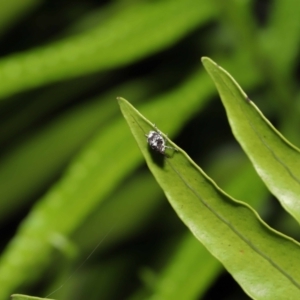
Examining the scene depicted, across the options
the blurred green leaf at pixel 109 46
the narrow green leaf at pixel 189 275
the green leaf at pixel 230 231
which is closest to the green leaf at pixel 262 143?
the green leaf at pixel 230 231

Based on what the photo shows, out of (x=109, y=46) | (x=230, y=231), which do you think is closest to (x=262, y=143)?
(x=230, y=231)

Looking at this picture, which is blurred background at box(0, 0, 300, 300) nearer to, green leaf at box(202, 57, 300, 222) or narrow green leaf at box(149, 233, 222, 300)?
narrow green leaf at box(149, 233, 222, 300)

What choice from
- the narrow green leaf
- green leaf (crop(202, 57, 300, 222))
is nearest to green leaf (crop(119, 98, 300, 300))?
green leaf (crop(202, 57, 300, 222))

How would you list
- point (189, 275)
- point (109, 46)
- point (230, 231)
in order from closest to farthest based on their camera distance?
point (230, 231)
point (189, 275)
point (109, 46)

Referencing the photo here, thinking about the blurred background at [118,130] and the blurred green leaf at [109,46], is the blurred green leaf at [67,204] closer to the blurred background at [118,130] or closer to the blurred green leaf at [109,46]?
the blurred background at [118,130]

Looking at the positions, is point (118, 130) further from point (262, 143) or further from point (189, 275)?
point (262, 143)
